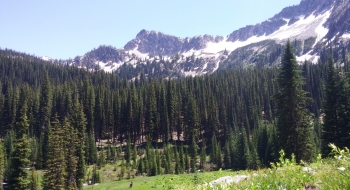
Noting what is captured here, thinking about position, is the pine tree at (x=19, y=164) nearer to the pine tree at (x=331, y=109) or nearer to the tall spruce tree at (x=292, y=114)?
the tall spruce tree at (x=292, y=114)

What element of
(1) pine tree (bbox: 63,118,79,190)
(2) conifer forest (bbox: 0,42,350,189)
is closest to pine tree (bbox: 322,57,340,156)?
(2) conifer forest (bbox: 0,42,350,189)

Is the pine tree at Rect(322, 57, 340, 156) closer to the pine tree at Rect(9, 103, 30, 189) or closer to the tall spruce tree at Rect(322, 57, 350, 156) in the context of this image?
the tall spruce tree at Rect(322, 57, 350, 156)

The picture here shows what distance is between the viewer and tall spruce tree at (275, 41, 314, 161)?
3141 cm

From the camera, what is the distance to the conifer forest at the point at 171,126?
1353 inches

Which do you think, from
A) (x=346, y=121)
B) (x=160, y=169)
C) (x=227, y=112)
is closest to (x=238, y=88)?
(x=227, y=112)

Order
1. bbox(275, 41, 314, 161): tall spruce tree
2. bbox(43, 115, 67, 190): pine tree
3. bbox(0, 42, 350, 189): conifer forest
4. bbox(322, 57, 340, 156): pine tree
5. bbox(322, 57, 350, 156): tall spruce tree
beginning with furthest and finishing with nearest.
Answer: bbox(43, 115, 67, 190): pine tree, bbox(322, 57, 340, 156): pine tree, bbox(322, 57, 350, 156): tall spruce tree, bbox(0, 42, 350, 189): conifer forest, bbox(275, 41, 314, 161): tall spruce tree

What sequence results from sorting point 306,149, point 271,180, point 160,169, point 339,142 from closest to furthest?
point 271,180
point 306,149
point 339,142
point 160,169

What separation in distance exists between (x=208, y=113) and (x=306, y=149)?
71.8m

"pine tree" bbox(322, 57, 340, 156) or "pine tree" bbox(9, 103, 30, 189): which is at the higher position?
"pine tree" bbox(322, 57, 340, 156)

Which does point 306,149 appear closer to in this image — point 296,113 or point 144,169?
point 296,113

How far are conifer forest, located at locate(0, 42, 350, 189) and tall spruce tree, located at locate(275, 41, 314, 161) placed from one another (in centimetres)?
11

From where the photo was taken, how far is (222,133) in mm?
103812

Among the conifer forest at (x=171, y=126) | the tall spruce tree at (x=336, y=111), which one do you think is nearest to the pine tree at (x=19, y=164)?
the conifer forest at (x=171, y=126)

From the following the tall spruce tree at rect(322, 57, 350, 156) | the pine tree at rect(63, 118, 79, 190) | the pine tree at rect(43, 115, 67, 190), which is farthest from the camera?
the pine tree at rect(63, 118, 79, 190)
